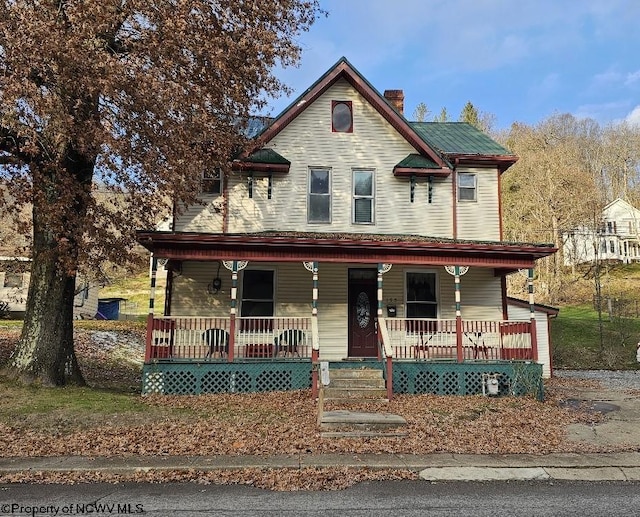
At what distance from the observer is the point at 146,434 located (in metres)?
7.99

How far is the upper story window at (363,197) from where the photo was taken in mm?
14930

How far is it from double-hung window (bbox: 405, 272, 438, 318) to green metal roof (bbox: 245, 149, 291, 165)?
16.7 feet

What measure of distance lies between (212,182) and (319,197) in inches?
127

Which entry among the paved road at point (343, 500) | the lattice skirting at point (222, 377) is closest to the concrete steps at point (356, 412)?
the lattice skirting at point (222, 377)

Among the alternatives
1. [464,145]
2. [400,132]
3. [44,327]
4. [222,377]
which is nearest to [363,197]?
[400,132]

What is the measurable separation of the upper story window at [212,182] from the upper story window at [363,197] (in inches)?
162

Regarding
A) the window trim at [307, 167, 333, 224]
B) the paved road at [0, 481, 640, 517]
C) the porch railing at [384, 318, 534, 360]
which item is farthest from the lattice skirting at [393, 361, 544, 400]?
the paved road at [0, 481, 640, 517]

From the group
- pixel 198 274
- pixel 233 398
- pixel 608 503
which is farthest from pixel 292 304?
pixel 608 503

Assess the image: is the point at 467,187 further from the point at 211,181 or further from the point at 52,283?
the point at 52,283

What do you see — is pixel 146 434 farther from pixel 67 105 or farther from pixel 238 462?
pixel 67 105

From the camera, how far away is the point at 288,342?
12641mm

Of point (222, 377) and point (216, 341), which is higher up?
point (216, 341)

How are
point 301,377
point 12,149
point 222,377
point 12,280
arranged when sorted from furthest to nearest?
point 12,280 < point 301,377 < point 222,377 < point 12,149

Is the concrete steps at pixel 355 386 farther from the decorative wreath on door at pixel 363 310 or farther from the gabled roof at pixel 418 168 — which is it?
the gabled roof at pixel 418 168
